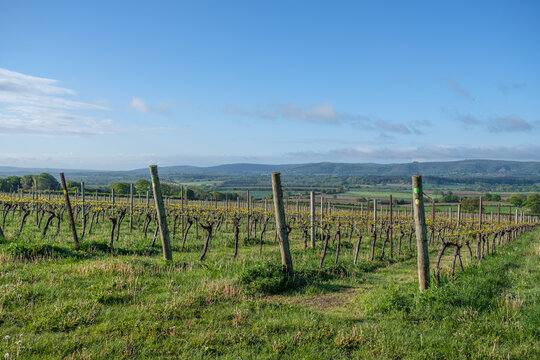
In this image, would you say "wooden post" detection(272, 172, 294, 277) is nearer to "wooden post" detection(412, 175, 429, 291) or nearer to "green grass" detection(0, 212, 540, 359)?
"green grass" detection(0, 212, 540, 359)

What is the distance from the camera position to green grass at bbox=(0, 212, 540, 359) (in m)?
4.99

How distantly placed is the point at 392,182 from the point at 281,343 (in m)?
159

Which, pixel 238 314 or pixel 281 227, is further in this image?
pixel 281 227

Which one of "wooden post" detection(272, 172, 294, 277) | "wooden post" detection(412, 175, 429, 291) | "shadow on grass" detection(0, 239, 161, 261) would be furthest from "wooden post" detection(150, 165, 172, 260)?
"wooden post" detection(412, 175, 429, 291)

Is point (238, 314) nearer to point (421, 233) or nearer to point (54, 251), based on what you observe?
point (421, 233)

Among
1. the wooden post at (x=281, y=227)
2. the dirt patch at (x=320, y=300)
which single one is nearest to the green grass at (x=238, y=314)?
the dirt patch at (x=320, y=300)

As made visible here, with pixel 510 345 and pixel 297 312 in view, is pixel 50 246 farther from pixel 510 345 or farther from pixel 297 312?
pixel 510 345

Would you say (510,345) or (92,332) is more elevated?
(92,332)

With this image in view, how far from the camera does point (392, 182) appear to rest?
509 ft

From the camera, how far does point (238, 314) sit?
5984mm

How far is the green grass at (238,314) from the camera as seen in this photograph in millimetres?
4988

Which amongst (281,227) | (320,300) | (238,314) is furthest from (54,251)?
(320,300)

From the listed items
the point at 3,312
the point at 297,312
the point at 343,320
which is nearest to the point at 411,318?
the point at 343,320

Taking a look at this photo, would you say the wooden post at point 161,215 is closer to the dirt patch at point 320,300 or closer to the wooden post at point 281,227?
the wooden post at point 281,227
